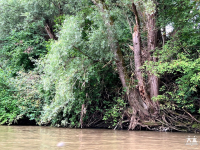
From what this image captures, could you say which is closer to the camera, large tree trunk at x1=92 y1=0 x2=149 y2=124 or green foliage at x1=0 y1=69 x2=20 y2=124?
large tree trunk at x1=92 y1=0 x2=149 y2=124

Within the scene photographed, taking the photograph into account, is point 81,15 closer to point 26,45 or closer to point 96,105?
point 96,105

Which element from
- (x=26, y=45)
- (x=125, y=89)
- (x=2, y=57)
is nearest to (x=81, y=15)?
(x=125, y=89)

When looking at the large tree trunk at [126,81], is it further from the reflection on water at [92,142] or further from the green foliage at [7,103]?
the green foliage at [7,103]

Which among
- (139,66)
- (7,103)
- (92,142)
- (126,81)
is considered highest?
(139,66)

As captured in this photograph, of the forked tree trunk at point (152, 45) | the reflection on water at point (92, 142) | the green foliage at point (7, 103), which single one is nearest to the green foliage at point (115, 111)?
the forked tree trunk at point (152, 45)

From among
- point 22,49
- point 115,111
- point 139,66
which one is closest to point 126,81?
point 139,66

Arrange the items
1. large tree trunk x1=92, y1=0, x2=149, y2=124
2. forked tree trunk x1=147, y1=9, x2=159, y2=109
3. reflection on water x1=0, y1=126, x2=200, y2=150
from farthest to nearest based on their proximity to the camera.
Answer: forked tree trunk x1=147, y1=9, x2=159, y2=109 < large tree trunk x1=92, y1=0, x2=149, y2=124 < reflection on water x1=0, y1=126, x2=200, y2=150

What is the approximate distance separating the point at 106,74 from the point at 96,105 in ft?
5.15

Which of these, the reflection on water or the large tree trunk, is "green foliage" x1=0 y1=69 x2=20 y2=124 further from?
the large tree trunk

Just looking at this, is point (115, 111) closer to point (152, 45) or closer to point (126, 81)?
point (126, 81)

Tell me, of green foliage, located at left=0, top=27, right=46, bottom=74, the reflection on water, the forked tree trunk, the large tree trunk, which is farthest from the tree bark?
green foliage, located at left=0, top=27, right=46, bottom=74

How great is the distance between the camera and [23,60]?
A: 1421 cm

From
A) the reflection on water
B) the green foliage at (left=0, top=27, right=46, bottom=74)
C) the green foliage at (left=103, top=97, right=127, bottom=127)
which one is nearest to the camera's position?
the reflection on water

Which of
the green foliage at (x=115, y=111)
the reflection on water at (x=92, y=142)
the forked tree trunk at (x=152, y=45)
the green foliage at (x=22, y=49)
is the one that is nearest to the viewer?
the reflection on water at (x=92, y=142)
